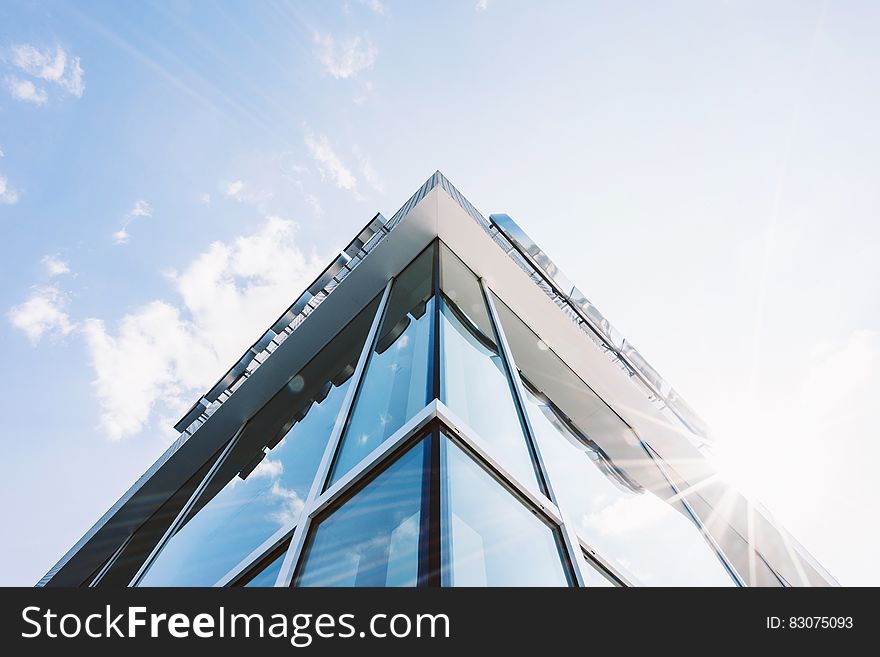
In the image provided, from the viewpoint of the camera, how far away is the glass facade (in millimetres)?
2186

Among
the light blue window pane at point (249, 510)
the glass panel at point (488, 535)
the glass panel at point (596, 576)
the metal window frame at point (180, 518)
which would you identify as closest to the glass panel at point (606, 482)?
the glass panel at point (596, 576)

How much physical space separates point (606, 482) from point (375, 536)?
320cm

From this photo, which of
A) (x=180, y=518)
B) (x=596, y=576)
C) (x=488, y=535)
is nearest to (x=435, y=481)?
(x=488, y=535)

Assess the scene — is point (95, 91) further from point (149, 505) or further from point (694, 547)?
point (694, 547)

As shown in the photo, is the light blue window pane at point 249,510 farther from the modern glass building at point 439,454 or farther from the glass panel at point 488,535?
the glass panel at point 488,535

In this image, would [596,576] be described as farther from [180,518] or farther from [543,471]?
[180,518]

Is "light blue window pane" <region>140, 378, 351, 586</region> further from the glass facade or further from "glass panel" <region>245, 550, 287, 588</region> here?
"glass panel" <region>245, 550, 287, 588</region>

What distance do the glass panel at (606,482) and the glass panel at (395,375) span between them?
103cm

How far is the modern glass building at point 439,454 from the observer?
2312 mm

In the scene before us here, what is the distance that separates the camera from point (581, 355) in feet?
21.7

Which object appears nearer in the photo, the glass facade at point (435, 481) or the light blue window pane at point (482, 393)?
the glass facade at point (435, 481)

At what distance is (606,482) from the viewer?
4.67m

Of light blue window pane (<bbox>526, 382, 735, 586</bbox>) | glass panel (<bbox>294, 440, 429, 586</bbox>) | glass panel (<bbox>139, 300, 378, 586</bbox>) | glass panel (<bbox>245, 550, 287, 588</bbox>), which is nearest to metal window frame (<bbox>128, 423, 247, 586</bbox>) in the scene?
glass panel (<bbox>139, 300, 378, 586</bbox>)
